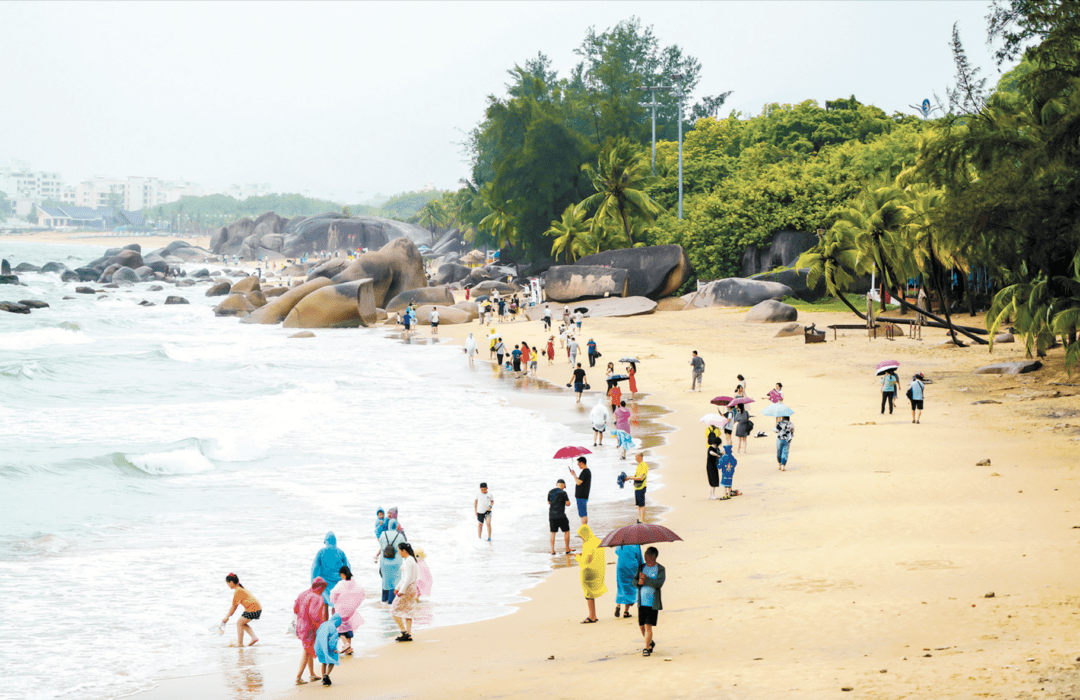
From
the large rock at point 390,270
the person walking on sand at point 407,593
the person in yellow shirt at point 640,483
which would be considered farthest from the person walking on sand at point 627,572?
the large rock at point 390,270

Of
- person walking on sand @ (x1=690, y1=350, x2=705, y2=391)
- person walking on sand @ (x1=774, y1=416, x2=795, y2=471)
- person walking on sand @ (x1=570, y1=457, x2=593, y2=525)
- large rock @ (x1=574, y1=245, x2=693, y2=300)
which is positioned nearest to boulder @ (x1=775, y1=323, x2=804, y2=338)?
person walking on sand @ (x1=690, y1=350, x2=705, y2=391)

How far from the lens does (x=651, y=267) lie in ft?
156

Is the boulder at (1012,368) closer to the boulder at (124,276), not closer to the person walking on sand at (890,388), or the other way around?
the person walking on sand at (890,388)

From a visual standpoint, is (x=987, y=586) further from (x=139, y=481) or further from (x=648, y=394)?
(x=648, y=394)

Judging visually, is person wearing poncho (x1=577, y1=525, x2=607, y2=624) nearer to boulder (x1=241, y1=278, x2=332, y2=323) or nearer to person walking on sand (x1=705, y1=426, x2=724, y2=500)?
person walking on sand (x1=705, y1=426, x2=724, y2=500)

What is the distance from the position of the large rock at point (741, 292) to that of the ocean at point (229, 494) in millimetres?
16098

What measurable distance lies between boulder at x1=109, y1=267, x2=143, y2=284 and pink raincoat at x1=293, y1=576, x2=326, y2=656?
83.9 m

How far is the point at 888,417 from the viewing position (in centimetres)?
2005

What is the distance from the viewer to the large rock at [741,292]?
43.8 metres

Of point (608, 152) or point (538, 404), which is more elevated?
point (608, 152)

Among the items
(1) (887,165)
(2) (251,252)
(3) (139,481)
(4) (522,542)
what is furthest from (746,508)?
(2) (251,252)

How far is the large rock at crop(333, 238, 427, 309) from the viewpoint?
5222cm

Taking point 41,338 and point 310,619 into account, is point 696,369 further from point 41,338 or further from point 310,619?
point 41,338

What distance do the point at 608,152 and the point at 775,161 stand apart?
46.5 feet
